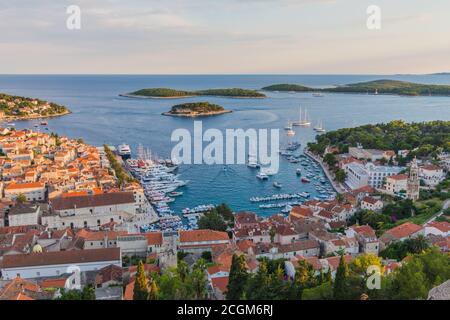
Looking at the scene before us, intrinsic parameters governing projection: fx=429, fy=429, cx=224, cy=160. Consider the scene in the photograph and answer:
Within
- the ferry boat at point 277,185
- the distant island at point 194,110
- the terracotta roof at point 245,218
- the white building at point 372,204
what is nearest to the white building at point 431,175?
the white building at point 372,204

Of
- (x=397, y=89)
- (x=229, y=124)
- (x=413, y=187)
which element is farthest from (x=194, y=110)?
(x=397, y=89)

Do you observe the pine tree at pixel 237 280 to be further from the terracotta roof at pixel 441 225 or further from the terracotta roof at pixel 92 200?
the terracotta roof at pixel 92 200

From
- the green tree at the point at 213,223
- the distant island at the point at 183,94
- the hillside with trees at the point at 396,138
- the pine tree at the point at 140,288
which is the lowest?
the green tree at the point at 213,223

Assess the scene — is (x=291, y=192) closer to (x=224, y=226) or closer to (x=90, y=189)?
(x=224, y=226)

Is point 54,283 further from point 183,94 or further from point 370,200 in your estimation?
point 183,94

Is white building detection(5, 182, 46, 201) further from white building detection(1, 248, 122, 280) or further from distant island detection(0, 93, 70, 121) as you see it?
distant island detection(0, 93, 70, 121)
